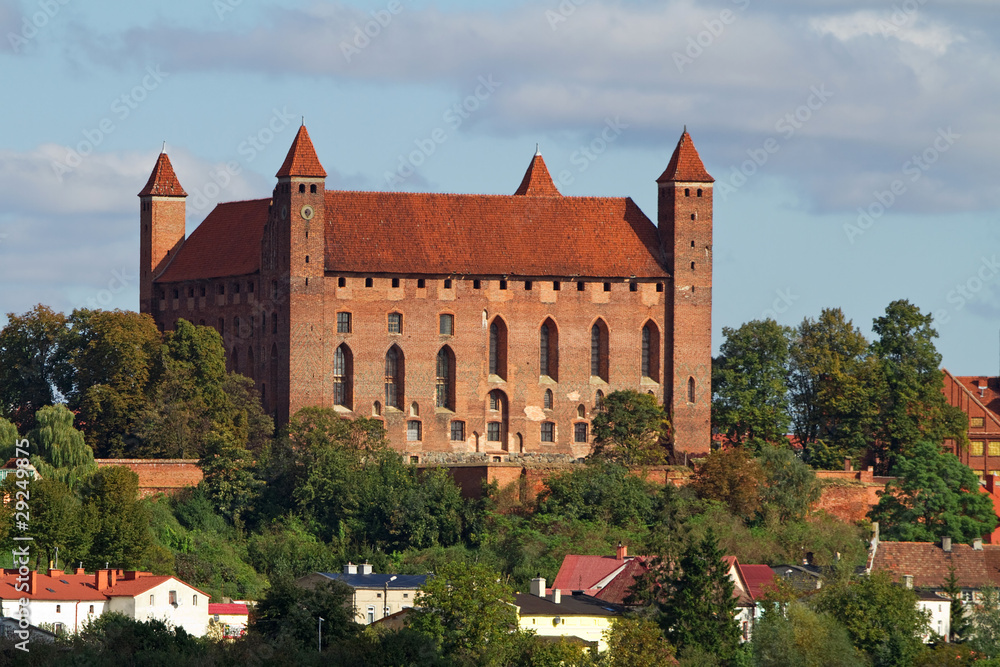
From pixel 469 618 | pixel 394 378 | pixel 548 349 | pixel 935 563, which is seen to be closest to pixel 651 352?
pixel 548 349

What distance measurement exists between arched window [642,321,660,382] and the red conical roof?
25.5 feet

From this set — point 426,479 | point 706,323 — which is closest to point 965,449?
point 706,323

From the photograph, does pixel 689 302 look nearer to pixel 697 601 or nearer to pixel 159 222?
pixel 159 222

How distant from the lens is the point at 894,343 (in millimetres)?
107125

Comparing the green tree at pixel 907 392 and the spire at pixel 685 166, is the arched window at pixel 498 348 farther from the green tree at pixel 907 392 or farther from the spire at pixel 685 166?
the green tree at pixel 907 392

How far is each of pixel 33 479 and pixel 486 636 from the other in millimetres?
18987

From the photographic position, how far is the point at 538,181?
109 meters

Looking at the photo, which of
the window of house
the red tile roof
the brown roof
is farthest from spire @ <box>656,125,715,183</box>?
the brown roof

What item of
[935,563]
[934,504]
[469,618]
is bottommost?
[469,618]

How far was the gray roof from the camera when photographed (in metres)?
85.9

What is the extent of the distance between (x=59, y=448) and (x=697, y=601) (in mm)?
24700

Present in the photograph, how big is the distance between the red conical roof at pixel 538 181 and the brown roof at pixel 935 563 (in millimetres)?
23556

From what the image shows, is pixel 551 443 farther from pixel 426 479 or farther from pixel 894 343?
pixel 894 343

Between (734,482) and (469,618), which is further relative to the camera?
(734,482)
